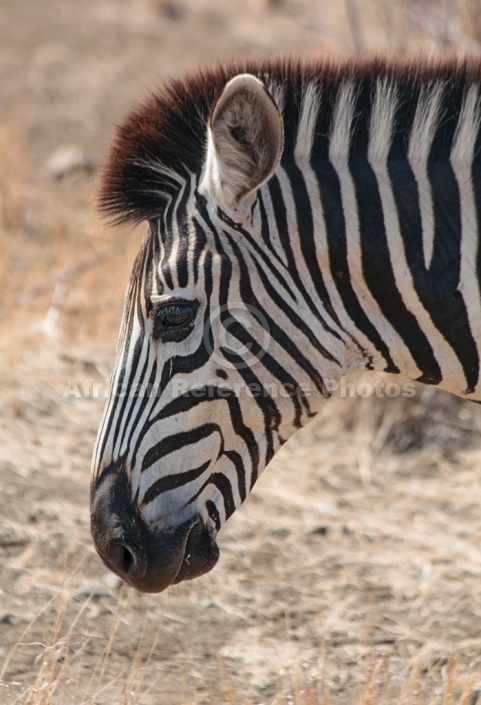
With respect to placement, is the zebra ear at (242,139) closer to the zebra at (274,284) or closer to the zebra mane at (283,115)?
the zebra at (274,284)

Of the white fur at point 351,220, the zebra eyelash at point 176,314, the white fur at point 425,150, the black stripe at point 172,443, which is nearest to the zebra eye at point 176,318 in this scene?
the zebra eyelash at point 176,314

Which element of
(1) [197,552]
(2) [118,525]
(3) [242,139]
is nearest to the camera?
(3) [242,139]

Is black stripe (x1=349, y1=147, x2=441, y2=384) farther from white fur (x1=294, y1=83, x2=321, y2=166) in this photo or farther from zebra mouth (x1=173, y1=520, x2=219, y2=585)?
zebra mouth (x1=173, y1=520, x2=219, y2=585)

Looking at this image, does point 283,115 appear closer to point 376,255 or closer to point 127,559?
point 376,255

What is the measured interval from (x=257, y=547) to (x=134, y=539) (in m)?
2.45

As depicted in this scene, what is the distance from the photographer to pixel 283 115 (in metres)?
3.04

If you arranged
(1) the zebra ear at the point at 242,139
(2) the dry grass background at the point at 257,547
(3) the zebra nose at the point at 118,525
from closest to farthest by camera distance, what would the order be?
(1) the zebra ear at the point at 242,139, (3) the zebra nose at the point at 118,525, (2) the dry grass background at the point at 257,547

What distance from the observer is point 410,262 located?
117 inches

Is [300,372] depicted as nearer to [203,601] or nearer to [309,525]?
[203,601]

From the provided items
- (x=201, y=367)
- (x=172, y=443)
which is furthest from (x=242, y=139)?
(x=172, y=443)

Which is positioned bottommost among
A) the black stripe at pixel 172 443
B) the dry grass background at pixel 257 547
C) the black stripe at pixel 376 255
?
the dry grass background at pixel 257 547

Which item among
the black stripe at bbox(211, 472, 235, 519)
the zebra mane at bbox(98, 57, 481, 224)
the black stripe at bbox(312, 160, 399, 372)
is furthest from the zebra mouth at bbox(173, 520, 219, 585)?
the zebra mane at bbox(98, 57, 481, 224)

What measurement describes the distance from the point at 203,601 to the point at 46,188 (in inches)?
338

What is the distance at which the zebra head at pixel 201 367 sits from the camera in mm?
2893
